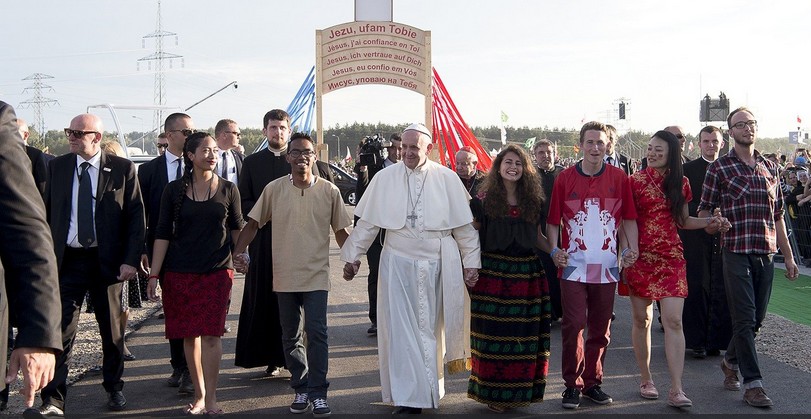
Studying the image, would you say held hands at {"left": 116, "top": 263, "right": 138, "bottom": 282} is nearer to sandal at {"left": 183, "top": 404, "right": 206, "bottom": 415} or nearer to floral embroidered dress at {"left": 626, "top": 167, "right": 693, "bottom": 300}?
sandal at {"left": 183, "top": 404, "right": 206, "bottom": 415}

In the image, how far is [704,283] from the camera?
8.39 m

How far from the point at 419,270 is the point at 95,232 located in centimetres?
239

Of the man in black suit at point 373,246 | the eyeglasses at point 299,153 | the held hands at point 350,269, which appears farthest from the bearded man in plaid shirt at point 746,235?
the man in black suit at point 373,246

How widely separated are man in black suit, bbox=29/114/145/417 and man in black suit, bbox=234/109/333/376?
41.6 inches

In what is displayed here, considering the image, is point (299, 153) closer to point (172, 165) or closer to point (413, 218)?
point (413, 218)

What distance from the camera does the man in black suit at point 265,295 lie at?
7.35 meters

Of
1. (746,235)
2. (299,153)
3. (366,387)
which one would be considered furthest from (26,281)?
(746,235)

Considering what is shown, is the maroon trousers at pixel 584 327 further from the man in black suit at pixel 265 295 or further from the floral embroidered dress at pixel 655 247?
the man in black suit at pixel 265 295

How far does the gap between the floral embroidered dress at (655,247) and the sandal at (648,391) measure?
68 centimetres

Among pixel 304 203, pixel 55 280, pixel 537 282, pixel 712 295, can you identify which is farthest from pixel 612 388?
pixel 55 280

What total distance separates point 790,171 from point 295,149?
13.4m

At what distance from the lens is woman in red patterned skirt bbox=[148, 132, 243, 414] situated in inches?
247

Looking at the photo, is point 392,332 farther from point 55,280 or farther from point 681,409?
point 55,280

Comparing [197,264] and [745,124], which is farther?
[745,124]
